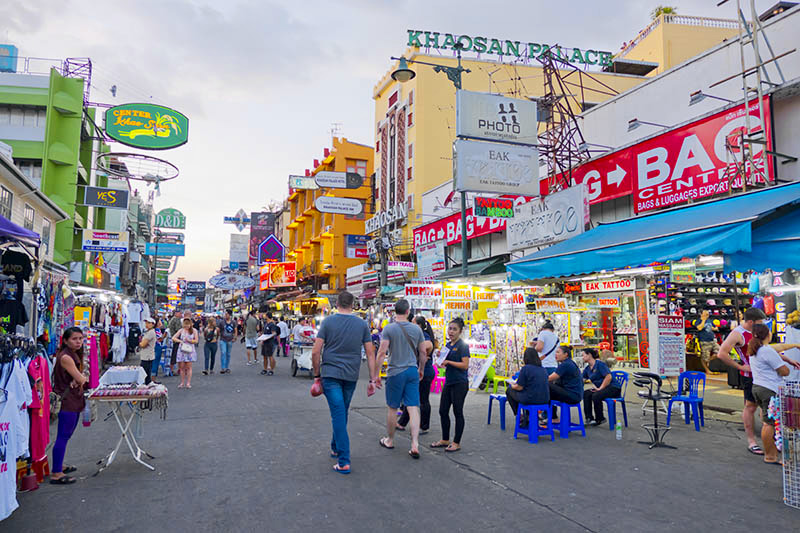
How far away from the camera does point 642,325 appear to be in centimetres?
1573

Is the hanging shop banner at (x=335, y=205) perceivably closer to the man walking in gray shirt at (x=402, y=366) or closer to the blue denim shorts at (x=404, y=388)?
the man walking in gray shirt at (x=402, y=366)

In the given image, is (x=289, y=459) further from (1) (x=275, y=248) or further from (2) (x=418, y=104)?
(1) (x=275, y=248)

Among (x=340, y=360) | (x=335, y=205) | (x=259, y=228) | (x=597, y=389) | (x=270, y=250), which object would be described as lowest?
(x=597, y=389)

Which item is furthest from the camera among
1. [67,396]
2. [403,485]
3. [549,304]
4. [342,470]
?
[549,304]

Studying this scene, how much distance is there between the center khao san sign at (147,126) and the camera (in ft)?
59.1

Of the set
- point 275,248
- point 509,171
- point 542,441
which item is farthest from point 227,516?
point 275,248

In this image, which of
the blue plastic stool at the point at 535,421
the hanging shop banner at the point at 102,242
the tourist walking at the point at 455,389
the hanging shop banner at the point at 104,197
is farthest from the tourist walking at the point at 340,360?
the hanging shop banner at the point at 104,197

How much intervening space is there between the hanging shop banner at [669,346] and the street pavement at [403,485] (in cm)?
110

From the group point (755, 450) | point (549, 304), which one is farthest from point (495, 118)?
point (755, 450)

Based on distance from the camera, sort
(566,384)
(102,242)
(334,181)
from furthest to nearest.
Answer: (334,181)
(102,242)
(566,384)

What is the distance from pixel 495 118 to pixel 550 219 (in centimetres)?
292

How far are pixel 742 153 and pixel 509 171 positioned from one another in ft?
15.8

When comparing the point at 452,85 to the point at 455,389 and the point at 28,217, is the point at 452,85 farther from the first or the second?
the point at 455,389

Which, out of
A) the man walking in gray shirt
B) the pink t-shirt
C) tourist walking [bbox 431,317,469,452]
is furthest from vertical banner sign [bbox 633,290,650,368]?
the pink t-shirt
